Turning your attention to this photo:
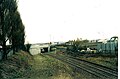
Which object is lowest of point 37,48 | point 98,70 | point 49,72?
point 98,70

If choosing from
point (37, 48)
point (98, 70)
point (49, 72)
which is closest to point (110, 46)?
point (98, 70)

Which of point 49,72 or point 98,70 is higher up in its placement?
point 49,72

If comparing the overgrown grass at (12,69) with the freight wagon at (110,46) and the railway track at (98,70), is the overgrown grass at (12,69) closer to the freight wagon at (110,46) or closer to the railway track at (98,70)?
the railway track at (98,70)

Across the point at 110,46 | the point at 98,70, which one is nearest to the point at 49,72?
the point at 98,70

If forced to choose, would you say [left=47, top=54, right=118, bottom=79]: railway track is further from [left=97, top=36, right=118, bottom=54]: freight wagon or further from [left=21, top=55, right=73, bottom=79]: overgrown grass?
[left=97, top=36, right=118, bottom=54]: freight wagon

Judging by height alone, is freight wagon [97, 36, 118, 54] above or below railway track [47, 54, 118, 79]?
above

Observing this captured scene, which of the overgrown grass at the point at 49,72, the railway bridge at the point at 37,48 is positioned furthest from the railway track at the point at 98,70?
the railway bridge at the point at 37,48

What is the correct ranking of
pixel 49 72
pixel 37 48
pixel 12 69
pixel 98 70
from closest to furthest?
pixel 49 72 < pixel 12 69 < pixel 98 70 < pixel 37 48

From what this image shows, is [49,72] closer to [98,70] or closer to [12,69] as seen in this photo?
[12,69]

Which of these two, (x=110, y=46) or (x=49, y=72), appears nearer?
(x=49, y=72)

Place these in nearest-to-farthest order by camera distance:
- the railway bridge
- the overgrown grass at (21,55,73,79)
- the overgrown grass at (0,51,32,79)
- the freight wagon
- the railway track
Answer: the overgrown grass at (21,55,73,79), the overgrown grass at (0,51,32,79), the railway track, the freight wagon, the railway bridge

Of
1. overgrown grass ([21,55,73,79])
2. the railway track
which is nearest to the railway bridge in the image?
the railway track

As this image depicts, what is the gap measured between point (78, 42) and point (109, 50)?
21355mm

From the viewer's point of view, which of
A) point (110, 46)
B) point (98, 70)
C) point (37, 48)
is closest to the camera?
point (98, 70)
